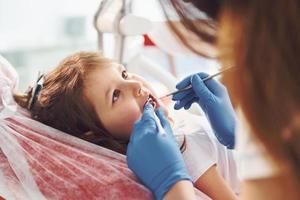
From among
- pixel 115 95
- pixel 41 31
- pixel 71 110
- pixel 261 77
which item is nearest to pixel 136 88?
pixel 115 95

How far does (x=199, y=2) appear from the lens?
2.33ft

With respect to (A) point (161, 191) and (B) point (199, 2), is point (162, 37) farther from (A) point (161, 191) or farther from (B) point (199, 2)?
(B) point (199, 2)

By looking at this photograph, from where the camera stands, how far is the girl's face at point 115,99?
1267mm

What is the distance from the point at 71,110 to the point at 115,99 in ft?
0.39

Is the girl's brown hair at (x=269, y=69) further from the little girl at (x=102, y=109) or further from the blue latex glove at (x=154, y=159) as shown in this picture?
the little girl at (x=102, y=109)

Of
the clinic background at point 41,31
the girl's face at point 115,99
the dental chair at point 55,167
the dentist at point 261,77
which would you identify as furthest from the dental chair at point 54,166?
the clinic background at point 41,31

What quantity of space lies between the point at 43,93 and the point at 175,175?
443 millimetres

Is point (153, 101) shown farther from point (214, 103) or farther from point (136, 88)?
point (214, 103)

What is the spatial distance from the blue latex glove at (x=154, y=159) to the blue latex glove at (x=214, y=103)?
26cm

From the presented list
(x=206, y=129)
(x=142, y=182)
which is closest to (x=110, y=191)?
(x=142, y=182)

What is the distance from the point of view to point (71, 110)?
48.9 inches

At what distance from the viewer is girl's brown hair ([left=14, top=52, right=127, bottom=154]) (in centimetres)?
124

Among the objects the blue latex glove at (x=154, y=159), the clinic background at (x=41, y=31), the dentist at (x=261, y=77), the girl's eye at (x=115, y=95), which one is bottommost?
the clinic background at (x=41, y=31)

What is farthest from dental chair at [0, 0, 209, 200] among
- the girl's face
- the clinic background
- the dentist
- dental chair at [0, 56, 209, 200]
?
the clinic background
